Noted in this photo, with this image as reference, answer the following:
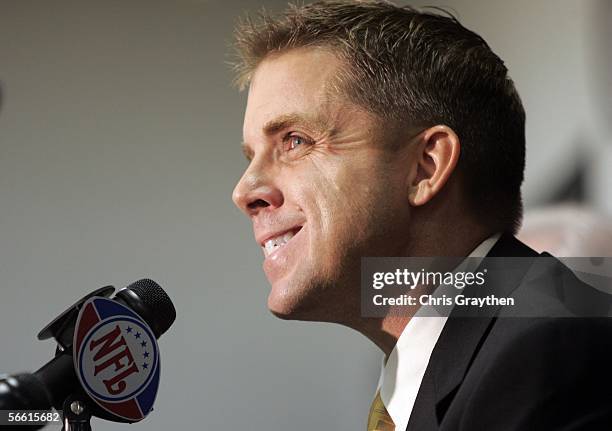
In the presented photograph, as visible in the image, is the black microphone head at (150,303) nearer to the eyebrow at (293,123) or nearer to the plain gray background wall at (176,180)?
the eyebrow at (293,123)

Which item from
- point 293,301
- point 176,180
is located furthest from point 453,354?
point 176,180

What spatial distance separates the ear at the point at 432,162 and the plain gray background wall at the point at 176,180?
0.40 metres

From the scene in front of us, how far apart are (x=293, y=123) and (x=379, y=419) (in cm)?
39

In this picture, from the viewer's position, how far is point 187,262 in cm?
153

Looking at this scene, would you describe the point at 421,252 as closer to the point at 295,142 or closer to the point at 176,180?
the point at 295,142

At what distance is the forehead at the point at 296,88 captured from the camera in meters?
1.04

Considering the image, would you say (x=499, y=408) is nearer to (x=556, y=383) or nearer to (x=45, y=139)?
(x=556, y=383)

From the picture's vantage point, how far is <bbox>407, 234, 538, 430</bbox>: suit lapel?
2.86 feet

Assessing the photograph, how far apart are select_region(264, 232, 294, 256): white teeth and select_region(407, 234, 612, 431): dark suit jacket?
0.24 m

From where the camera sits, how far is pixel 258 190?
3.38 feet

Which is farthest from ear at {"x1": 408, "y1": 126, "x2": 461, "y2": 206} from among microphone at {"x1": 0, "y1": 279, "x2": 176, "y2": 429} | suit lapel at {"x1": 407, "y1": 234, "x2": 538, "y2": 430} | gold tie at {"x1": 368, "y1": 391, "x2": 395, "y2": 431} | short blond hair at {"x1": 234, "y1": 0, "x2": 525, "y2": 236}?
microphone at {"x1": 0, "y1": 279, "x2": 176, "y2": 429}

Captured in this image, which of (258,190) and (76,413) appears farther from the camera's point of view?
(258,190)

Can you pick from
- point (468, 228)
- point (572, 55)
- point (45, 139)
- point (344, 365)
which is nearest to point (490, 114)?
point (468, 228)

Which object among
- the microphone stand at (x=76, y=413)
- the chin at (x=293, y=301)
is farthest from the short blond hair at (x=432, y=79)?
the microphone stand at (x=76, y=413)
